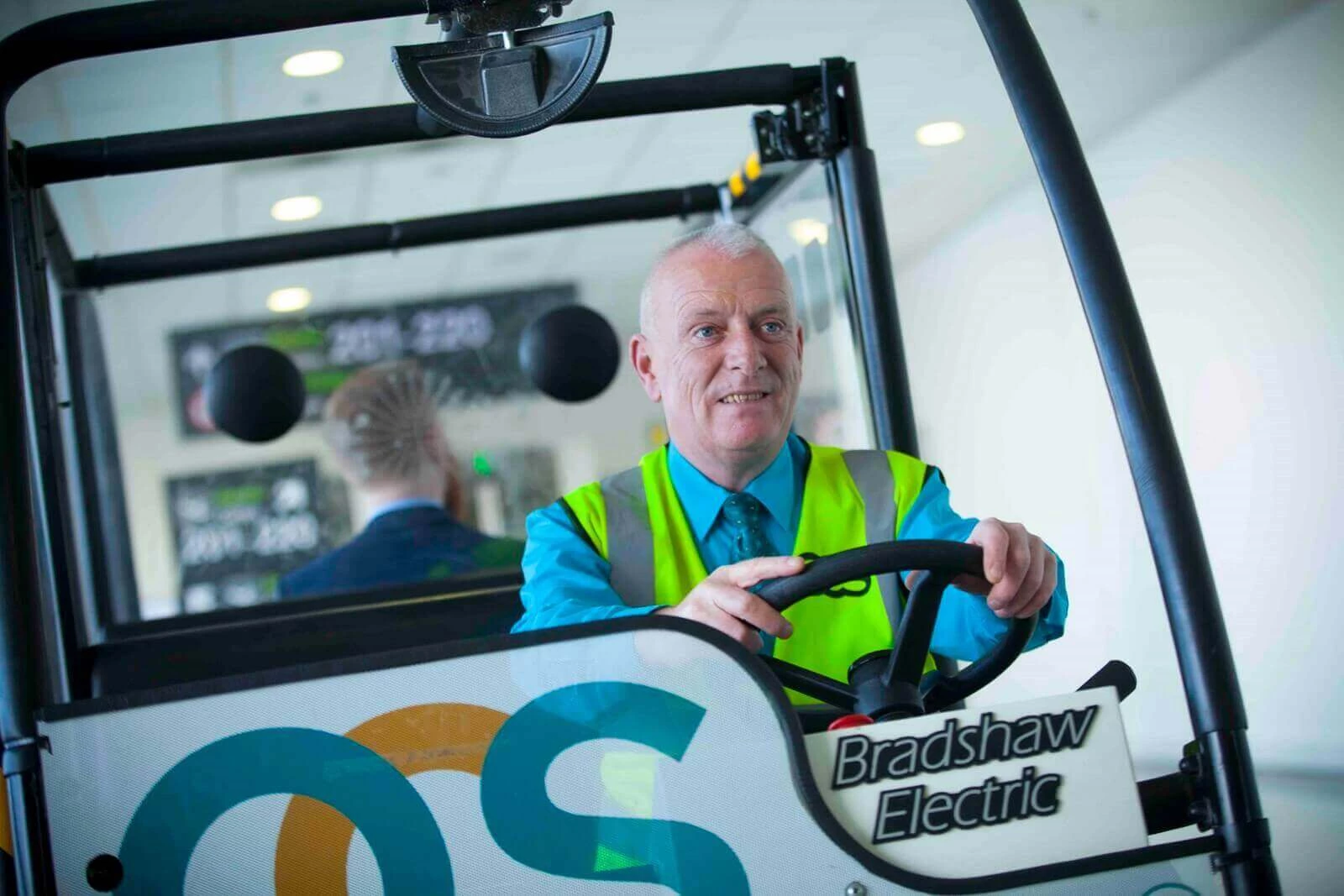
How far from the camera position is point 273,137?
6.28 ft

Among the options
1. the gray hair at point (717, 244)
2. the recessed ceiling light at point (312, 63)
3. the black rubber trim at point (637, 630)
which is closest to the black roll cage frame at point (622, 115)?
the black rubber trim at point (637, 630)

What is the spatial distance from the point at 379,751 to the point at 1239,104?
16.7ft

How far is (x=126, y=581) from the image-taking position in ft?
8.79

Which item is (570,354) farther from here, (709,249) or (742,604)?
(742,604)

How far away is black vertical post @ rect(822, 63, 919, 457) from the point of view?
2.10 meters

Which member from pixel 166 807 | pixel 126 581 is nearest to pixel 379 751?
pixel 166 807

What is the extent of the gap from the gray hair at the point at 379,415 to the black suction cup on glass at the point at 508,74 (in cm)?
164

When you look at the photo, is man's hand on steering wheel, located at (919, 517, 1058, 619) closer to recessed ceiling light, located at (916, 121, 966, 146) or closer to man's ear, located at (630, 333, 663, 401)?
man's ear, located at (630, 333, 663, 401)

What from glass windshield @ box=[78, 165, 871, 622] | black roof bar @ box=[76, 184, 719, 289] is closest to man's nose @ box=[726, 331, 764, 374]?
glass windshield @ box=[78, 165, 871, 622]

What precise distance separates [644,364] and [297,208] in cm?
445

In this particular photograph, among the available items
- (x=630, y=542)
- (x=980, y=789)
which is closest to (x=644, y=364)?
(x=630, y=542)

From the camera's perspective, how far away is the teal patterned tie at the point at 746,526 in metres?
1.71

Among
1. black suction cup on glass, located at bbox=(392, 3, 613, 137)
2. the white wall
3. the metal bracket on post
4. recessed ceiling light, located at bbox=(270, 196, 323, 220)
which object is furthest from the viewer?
recessed ceiling light, located at bbox=(270, 196, 323, 220)

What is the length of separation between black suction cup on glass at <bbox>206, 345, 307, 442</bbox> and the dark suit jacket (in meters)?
0.31
